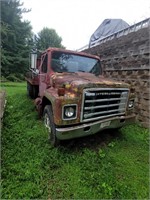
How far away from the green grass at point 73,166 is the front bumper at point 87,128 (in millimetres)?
429

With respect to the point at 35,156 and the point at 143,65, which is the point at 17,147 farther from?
the point at 143,65

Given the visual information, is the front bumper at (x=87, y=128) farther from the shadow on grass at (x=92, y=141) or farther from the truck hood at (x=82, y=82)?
the truck hood at (x=82, y=82)

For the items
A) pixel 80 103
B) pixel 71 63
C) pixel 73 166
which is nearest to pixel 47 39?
pixel 71 63

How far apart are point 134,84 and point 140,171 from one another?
2950mm

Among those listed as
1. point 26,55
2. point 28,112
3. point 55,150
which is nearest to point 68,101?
point 55,150

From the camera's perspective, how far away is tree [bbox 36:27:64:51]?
30586 mm

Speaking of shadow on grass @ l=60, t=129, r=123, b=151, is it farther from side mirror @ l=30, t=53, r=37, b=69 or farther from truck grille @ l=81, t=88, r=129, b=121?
side mirror @ l=30, t=53, r=37, b=69

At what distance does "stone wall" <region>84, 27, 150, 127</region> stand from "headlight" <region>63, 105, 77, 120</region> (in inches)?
106

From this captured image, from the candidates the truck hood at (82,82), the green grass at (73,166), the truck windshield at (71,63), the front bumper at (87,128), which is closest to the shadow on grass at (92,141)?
the green grass at (73,166)

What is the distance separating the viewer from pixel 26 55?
66.3 feet

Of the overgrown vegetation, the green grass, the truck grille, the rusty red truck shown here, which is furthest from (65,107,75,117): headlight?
the overgrown vegetation

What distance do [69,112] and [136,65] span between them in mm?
3230

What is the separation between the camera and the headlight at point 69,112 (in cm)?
277

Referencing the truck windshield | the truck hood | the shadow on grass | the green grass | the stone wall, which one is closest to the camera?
the green grass
